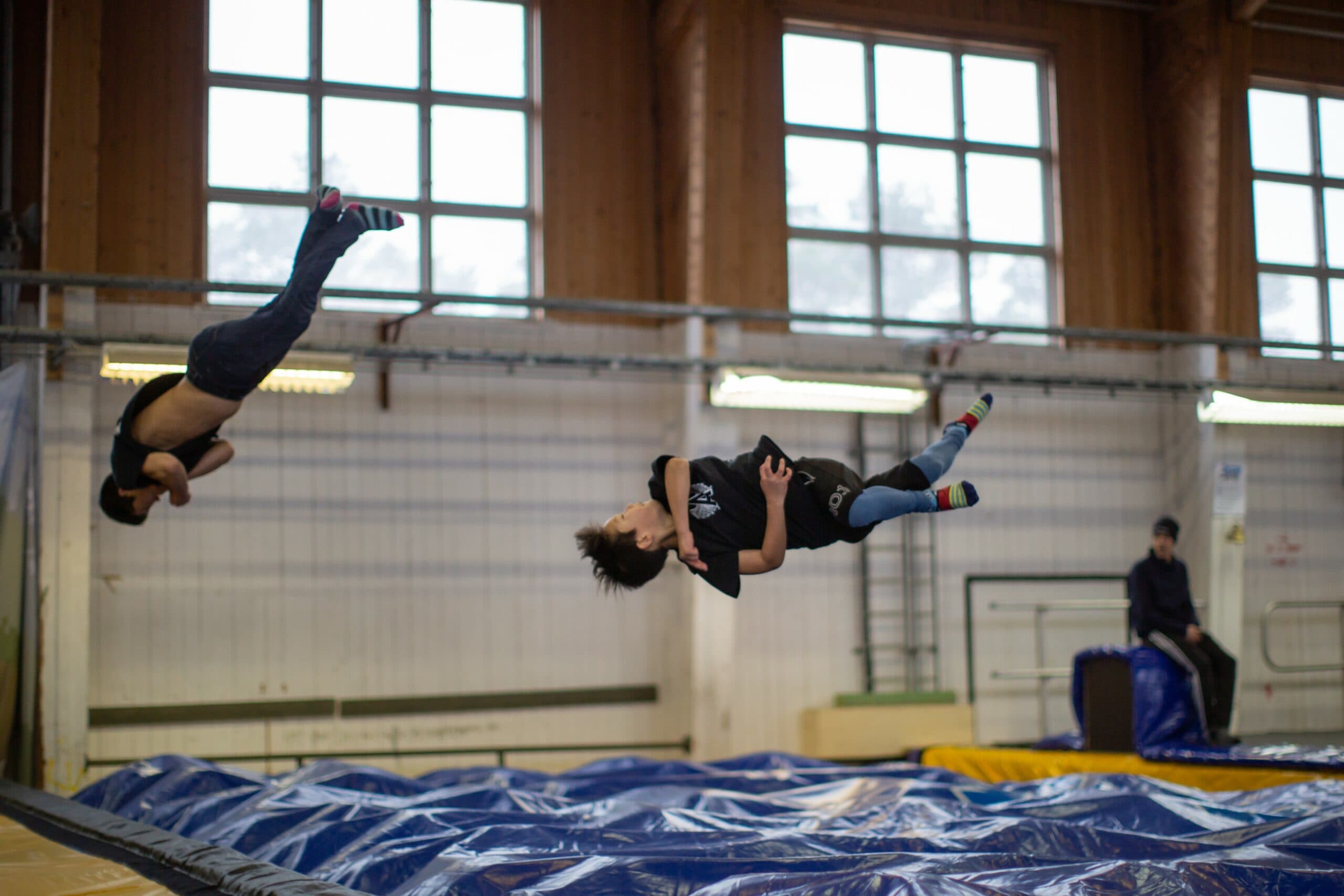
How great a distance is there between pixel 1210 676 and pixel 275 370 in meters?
6.46

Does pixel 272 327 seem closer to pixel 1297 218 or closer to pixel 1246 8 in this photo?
pixel 1246 8

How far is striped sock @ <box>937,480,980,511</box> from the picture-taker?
4.69 meters

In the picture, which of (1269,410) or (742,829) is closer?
(742,829)

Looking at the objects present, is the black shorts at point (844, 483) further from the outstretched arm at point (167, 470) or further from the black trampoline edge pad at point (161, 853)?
the outstretched arm at point (167, 470)

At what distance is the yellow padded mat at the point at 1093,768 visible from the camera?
7742 millimetres

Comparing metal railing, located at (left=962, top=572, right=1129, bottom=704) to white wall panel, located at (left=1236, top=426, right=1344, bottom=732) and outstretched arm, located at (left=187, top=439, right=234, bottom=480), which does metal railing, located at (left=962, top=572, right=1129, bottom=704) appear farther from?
outstretched arm, located at (left=187, top=439, right=234, bottom=480)

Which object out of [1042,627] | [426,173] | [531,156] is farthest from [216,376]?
[1042,627]

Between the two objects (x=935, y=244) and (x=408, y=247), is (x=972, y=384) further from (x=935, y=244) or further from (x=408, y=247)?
(x=408, y=247)

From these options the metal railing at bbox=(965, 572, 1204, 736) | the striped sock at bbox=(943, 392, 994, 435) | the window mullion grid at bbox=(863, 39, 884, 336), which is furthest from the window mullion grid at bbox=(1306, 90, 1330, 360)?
the striped sock at bbox=(943, 392, 994, 435)

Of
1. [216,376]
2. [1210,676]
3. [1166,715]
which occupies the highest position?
[216,376]

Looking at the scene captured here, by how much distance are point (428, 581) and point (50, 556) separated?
2636 mm

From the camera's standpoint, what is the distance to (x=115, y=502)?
5.14 m

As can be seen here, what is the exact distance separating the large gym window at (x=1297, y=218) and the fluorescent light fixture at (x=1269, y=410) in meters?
1.66

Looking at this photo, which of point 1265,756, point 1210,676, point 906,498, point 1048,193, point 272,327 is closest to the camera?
point 272,327
